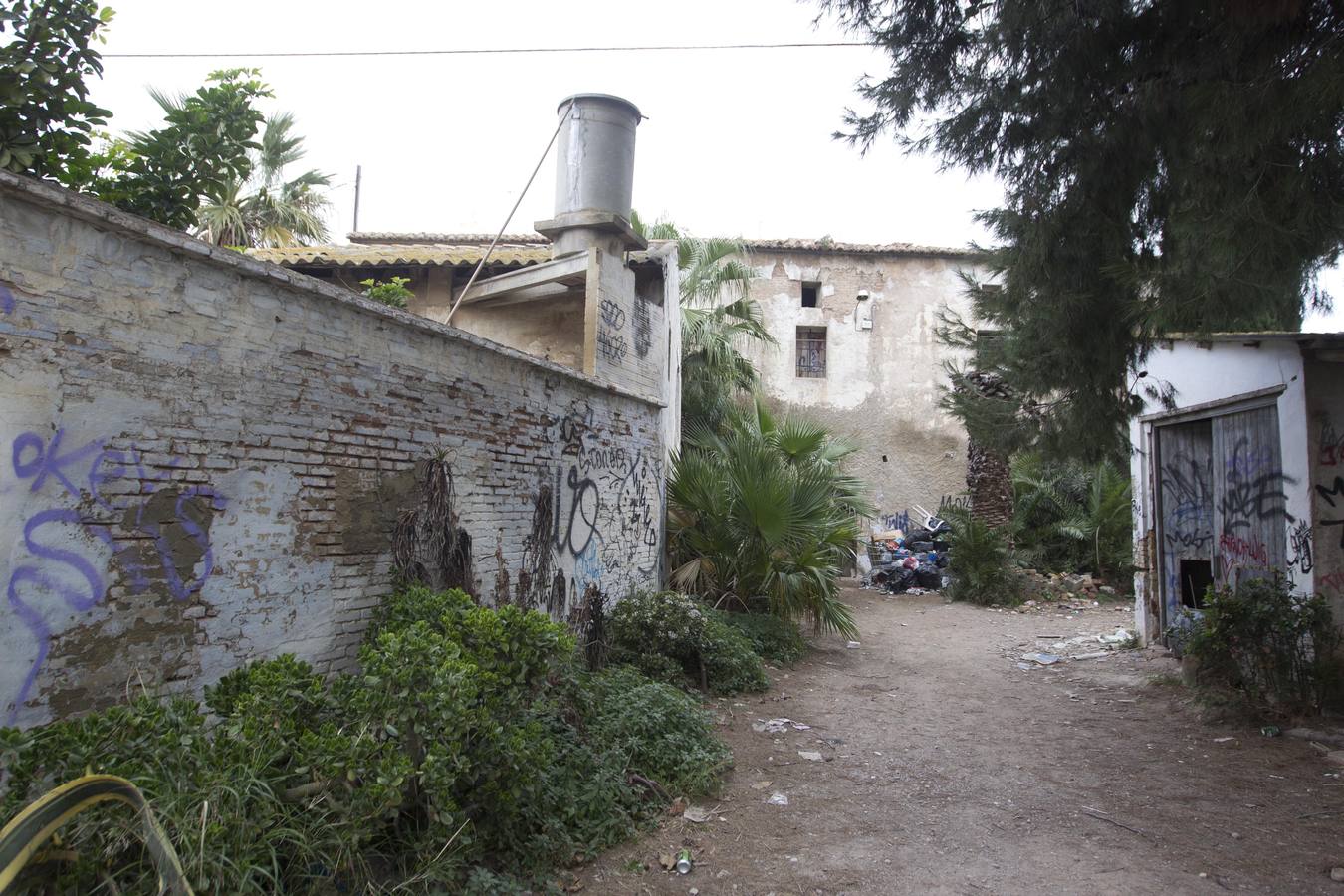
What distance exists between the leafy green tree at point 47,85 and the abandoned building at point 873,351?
52.8 ft

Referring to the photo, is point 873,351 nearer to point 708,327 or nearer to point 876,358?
point 876,358

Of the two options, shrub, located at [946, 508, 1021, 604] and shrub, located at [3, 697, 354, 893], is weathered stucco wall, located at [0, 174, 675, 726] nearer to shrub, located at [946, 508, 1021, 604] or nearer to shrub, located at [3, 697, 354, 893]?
shrub, located at [3, 697, 354, 893]

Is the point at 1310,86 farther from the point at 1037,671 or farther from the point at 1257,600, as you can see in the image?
the point at 1037,671

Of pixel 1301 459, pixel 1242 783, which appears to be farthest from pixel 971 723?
pixel 1301 459

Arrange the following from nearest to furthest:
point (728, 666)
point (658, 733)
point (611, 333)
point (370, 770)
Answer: point (370, 770)
point (658, 733)
point (728, 666)
point (611, 333)

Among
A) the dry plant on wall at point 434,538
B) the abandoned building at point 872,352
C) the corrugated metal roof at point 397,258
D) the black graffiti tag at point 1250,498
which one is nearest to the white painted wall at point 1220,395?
the black graffiti tag at point 1250,498

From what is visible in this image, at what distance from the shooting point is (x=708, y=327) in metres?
15.0

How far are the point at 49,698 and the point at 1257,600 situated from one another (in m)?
7.72

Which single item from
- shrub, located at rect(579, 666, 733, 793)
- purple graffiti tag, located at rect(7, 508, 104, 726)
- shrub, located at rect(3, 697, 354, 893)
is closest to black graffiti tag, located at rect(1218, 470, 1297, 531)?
shrub, located at rect(579, 666, 733, 793)

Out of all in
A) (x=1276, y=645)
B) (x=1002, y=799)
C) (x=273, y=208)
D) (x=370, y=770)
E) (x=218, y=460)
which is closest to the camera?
(x=370, y=770)

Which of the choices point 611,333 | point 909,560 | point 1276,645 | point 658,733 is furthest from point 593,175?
point 909,560

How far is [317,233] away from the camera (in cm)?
1458

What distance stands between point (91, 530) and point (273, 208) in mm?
12170

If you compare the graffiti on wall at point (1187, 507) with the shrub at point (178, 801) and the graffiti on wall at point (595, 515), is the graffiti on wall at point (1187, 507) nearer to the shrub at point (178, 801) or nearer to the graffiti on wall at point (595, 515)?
the graffiti on wall at point (595, 515)
